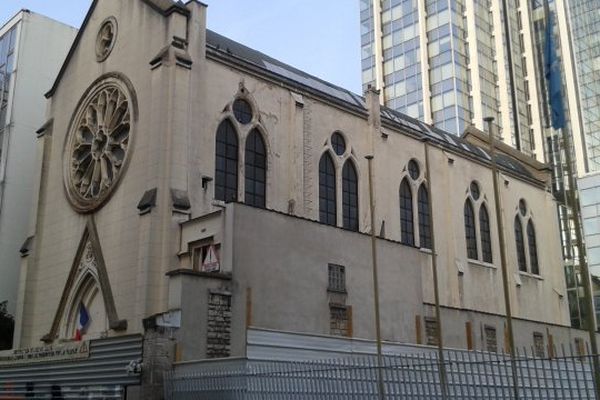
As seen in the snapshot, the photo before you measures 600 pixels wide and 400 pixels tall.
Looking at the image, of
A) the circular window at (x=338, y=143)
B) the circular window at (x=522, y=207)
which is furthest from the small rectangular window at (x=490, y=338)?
the circular window at (x=522, y=207)

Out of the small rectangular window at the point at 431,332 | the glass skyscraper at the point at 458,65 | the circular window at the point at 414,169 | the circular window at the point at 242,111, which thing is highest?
the glass skyscraper at the point at 458,65

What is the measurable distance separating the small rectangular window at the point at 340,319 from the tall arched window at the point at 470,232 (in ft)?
52.9

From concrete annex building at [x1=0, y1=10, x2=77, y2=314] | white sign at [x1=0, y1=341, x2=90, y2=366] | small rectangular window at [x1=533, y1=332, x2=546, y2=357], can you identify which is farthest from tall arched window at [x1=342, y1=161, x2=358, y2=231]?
concrete annex building at [x1=0, y1=10, x2=77, y2=314]

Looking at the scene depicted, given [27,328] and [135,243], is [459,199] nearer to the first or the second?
[135,243]

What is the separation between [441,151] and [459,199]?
302 cm

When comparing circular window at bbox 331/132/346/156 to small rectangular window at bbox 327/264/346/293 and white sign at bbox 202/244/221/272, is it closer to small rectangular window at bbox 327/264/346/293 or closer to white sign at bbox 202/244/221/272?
small rectangular window at bbox 327/264/346/293

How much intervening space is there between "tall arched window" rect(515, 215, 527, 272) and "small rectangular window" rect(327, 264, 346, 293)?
857 inches

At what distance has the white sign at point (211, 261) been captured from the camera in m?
24.9

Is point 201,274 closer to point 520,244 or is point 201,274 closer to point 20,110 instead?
point 20,110

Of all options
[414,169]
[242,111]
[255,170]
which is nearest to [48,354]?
[255,170]

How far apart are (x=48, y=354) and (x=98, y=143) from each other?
406 inches

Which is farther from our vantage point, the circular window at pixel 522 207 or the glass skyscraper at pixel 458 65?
the glass skyscraper at pixel 458 65

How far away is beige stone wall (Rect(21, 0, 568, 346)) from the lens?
1060 inches

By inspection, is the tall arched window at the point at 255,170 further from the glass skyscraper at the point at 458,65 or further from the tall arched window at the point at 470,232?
the glass skyscraper at the point at 458,65
